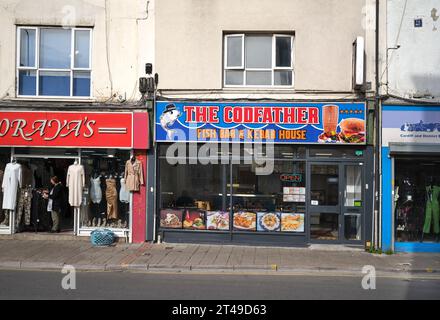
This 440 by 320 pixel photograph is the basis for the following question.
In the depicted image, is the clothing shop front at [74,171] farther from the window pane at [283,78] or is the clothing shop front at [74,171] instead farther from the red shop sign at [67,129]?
the window pane at [283,78]

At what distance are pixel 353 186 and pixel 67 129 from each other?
7.95 metres

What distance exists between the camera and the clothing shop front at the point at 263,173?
41.3ft

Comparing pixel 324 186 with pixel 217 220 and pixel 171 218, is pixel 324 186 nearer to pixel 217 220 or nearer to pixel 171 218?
pixel 217 220

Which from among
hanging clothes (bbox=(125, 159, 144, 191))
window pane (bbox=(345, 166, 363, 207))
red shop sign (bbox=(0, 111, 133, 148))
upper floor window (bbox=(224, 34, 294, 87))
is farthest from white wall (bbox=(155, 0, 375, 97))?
hanging clothes (bbox=(125, 159, 144, 191))

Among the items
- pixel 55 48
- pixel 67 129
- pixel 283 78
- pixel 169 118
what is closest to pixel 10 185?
pixel 67 129

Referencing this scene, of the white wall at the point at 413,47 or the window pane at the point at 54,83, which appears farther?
the window pane at the point at 54,83

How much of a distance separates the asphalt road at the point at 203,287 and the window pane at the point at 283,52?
20.1 ft

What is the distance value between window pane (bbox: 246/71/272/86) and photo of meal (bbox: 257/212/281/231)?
3.61 metres

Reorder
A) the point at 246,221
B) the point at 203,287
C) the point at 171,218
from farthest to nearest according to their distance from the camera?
the point at 171,218
the point at 246,221
the point at 203,287

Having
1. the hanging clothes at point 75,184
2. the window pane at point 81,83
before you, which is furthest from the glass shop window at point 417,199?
the window pane at point 81,83

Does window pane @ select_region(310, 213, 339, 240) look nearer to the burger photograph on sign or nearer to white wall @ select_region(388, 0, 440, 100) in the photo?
the burger photograph on sign

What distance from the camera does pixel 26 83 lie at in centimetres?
1359

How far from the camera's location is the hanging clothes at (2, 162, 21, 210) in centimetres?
1327

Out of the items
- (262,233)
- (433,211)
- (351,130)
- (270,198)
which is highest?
(351,130)
